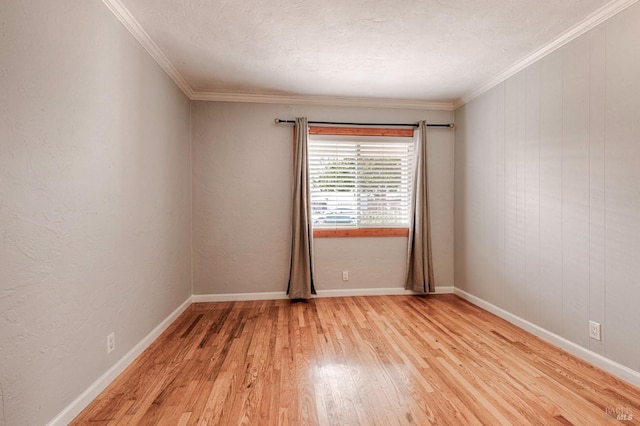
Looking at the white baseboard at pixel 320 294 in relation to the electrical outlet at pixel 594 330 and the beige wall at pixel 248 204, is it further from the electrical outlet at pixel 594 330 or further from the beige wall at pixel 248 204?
the electrical outlet at pixel 594 330

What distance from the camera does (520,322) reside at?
2.93 metres

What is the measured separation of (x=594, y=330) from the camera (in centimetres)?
223

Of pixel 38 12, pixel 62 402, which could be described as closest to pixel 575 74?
pixel 38 12

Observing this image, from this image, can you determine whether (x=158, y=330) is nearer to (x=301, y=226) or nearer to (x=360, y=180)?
(x=301, y=226)

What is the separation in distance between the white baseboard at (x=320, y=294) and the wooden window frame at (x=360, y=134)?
730mm

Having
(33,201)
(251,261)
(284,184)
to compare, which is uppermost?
(284,184)

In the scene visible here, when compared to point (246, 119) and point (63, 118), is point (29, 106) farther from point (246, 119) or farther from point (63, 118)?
point (246, 119)

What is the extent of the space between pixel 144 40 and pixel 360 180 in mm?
2691

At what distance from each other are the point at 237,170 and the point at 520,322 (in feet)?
11.5

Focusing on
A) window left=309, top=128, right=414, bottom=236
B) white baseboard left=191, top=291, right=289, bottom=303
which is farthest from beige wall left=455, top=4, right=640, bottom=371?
white baseboard left=191, top=291, right=289, bottom=303

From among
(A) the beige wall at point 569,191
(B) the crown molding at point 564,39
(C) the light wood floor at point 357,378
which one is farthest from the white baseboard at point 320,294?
(B) the crown molding at point 564,39

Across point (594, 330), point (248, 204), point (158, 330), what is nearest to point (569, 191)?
point (594, 330)

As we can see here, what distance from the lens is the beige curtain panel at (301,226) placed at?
3.72 metres

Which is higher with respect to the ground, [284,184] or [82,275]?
[284,184]
